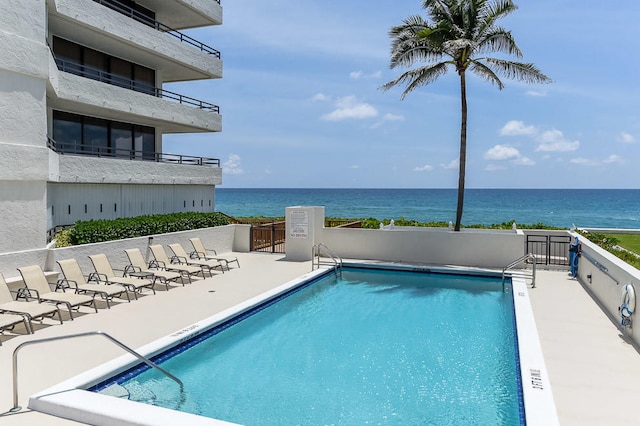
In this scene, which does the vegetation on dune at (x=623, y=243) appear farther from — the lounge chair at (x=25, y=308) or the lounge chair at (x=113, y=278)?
the lounge chair at (x=25, y=308)

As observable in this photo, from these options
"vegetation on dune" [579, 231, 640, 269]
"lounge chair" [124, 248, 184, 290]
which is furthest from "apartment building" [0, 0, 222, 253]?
"vegetation on dune" [579, 231, 640, 269]

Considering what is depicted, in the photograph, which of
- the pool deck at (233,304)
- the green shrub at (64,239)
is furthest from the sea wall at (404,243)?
the green shrub at (64,239)

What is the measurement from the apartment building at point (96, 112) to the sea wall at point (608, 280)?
14743mm

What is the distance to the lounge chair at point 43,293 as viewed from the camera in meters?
10.8

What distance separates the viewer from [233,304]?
12.4 metres

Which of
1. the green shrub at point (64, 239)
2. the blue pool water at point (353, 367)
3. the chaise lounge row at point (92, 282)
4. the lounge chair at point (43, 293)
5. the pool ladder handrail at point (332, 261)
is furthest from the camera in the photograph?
the pool ladder handrail at point (332, 261)

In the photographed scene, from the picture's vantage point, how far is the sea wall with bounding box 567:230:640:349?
9.65 m

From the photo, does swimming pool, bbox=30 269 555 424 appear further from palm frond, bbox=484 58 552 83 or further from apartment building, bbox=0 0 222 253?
palm frond, bbox=484 58 552 83

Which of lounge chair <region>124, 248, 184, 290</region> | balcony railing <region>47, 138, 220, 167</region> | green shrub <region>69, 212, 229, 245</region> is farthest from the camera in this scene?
balcony railing <region>47, 138, 220, 167</region>

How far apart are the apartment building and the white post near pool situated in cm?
619

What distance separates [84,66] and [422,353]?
55.4 ft

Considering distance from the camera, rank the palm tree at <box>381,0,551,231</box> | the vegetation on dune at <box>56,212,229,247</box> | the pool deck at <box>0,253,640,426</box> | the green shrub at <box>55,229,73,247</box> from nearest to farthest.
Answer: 1. the pool deck at <box>0,253,640,426</box>
2. the green shrub at <box>55,229,73,247</box>
3. the vegetation on dune at <box>56,212,229,247</box>
4. the palm tree at <box>381,0,551,231</box>

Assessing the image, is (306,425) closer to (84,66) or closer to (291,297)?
(291,297)

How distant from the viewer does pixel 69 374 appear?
25.3 ft
